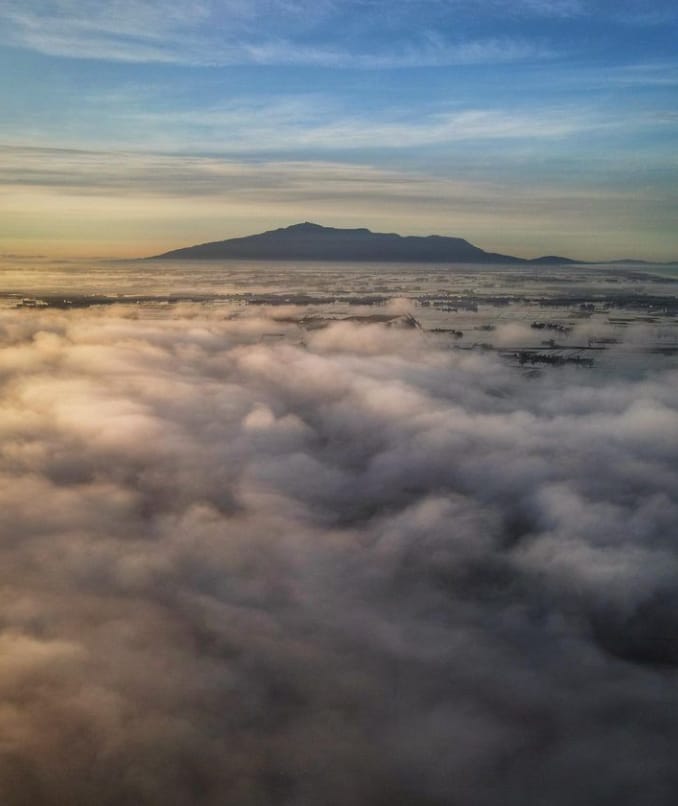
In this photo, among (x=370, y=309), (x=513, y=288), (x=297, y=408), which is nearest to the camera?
(x=297, y=408)

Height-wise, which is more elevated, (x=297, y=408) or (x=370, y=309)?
(x=370, y=309)

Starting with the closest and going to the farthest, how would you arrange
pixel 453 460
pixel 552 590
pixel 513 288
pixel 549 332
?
1. pixel 552 590
2. pixel 453 460
3. pixel 549 332
4. pixel 513 288

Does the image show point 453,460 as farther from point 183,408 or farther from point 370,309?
point 370,309

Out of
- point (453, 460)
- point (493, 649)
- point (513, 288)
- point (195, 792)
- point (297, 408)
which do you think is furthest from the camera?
point (513, 288)

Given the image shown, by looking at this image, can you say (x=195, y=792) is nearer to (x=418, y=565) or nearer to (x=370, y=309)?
(x=418, y=565)

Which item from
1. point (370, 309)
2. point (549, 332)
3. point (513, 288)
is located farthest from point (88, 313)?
point (513, 288)

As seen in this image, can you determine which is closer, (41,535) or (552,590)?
(552,590)

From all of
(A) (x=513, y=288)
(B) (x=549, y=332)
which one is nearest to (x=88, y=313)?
(B) (x=549, y=332)

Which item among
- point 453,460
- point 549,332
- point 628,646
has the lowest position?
point 628,646

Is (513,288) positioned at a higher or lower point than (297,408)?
higher
